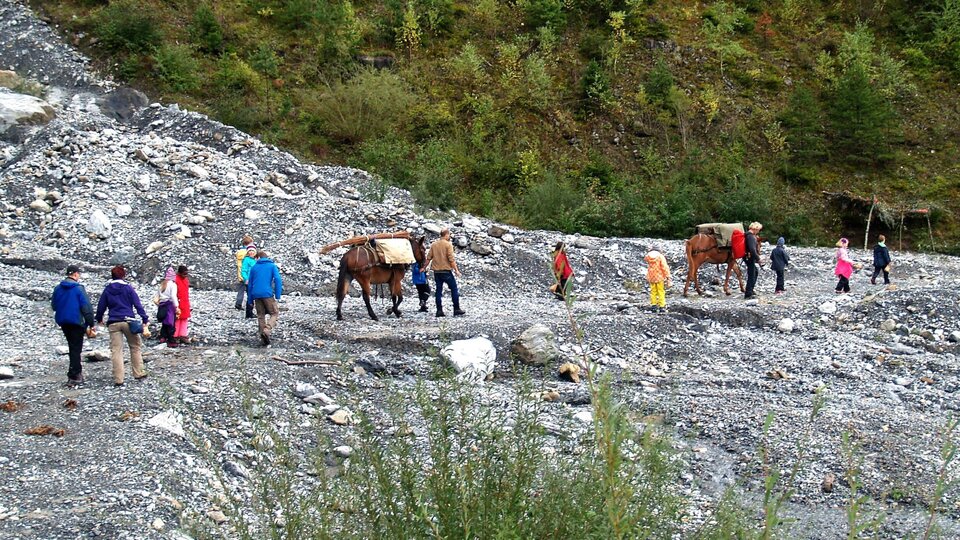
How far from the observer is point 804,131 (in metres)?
29.0

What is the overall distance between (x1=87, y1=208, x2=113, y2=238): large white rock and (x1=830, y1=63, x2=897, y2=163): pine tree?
23156mm

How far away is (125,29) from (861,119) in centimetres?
2545

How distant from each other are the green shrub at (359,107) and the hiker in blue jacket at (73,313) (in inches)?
768

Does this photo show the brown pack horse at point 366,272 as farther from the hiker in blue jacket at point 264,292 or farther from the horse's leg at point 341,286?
the hiker in blue jacket at point 264,292

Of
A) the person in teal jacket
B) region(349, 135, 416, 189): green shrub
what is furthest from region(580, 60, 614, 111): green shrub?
the person in teal jacket

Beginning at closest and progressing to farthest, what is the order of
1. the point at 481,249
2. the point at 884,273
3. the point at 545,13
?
the point at 884,273 < the point at 481,249 < the point at 545,13

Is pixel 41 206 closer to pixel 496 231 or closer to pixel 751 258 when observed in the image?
pixel 496 231

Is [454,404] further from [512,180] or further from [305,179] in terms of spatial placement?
[512,180]

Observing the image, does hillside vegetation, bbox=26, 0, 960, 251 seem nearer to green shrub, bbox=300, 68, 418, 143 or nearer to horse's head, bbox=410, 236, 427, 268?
green shrub, bbox=300, 68, 418, 143

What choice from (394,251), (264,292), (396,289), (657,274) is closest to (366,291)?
(396,289)

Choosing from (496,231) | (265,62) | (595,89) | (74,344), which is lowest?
(74,344)

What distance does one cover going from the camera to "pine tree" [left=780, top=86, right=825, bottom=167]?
1127 inches

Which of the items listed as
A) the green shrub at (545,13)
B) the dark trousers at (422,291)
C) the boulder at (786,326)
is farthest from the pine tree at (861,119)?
the dark trousers at (422,291)

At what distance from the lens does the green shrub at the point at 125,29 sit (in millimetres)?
29000
